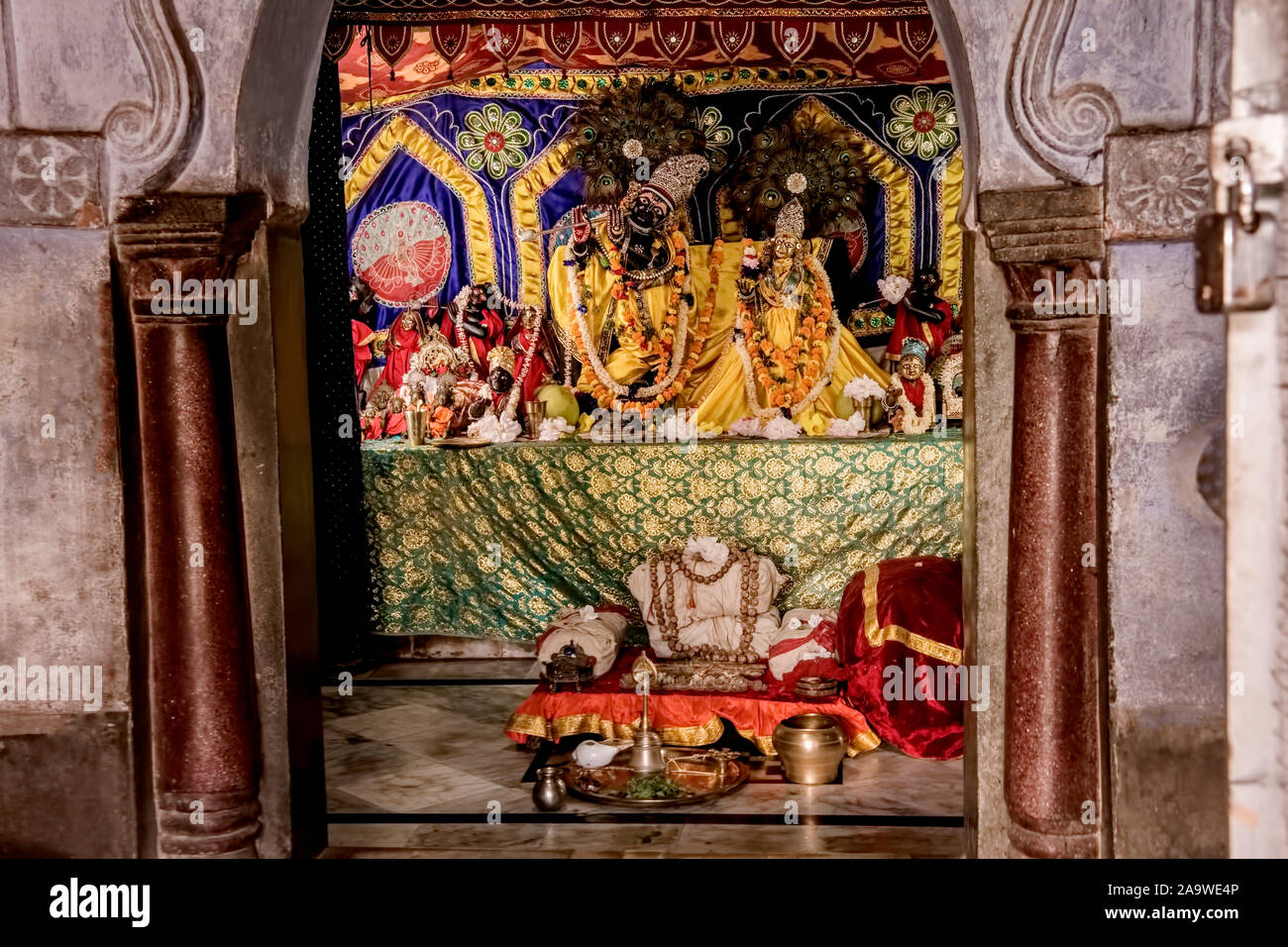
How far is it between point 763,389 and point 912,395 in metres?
0.94

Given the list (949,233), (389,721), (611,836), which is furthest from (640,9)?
(611,836)

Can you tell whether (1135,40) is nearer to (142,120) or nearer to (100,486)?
(142,120)

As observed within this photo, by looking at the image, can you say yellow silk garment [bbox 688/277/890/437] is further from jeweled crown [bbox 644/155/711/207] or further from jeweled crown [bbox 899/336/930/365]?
jeweled crown [bbox 644/155/711/207]

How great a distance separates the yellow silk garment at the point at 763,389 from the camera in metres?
8.06

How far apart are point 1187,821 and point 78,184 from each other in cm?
382

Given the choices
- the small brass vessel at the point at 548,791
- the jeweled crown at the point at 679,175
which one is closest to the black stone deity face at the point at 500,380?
the jeweled crown at the point at 679,175

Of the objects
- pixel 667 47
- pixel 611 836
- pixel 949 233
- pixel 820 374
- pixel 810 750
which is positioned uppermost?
pixel 667 47

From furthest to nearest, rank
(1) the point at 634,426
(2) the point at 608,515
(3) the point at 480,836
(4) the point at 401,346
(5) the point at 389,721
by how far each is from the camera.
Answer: (4) the point at 401,346
(1) the point at 634,426
(2) the point at 608,515
(5) the point at 389,721
(3) the point at 480,836

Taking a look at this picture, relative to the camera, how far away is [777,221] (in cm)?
874

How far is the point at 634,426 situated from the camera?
26.9 ft

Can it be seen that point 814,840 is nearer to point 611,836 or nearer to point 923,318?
point 611,836

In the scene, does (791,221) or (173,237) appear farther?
(791,221)

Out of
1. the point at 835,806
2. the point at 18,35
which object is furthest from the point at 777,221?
the point at 18,35

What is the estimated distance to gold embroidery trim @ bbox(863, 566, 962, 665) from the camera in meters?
5.98
